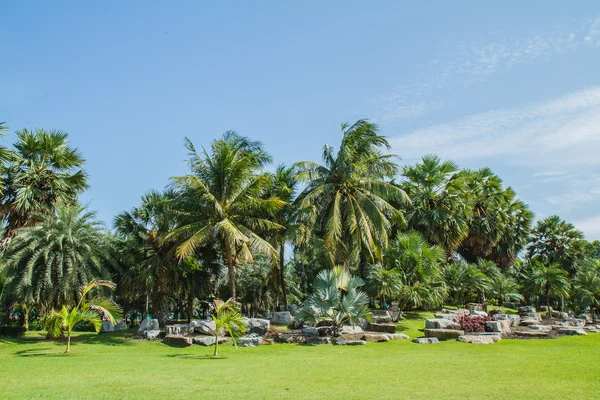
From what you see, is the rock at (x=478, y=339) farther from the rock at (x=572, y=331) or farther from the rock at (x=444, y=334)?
the rock at (x=572, y=331)

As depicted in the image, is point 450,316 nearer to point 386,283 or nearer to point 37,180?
point 386,283

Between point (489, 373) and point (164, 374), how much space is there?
636 centimetres

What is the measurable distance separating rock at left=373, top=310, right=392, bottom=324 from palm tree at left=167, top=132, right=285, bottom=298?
17.7 ft

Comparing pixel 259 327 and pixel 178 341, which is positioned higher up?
pixel 259 327

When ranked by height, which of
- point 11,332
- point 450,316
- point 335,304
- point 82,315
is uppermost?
point 335,304

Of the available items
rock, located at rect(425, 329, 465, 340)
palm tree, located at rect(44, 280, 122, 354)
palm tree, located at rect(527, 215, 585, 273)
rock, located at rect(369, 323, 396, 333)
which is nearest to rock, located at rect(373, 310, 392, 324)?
rock, located at rect(369, 323, 396, 333)

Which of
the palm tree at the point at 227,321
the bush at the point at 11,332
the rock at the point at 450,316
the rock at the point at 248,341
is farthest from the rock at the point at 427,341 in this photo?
the bush at the point at 11,332

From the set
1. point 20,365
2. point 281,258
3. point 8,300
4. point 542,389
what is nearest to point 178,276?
point 281,258

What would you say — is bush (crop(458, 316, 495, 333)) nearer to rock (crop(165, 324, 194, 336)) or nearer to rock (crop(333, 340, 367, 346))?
rock (crop(333, 340, 367, 346))

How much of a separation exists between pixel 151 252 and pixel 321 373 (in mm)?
14691

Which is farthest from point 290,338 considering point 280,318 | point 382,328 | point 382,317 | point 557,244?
point 557,244

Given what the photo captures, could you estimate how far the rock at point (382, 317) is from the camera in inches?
785

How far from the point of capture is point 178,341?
15.7 m

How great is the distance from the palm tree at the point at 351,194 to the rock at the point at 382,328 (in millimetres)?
5214
